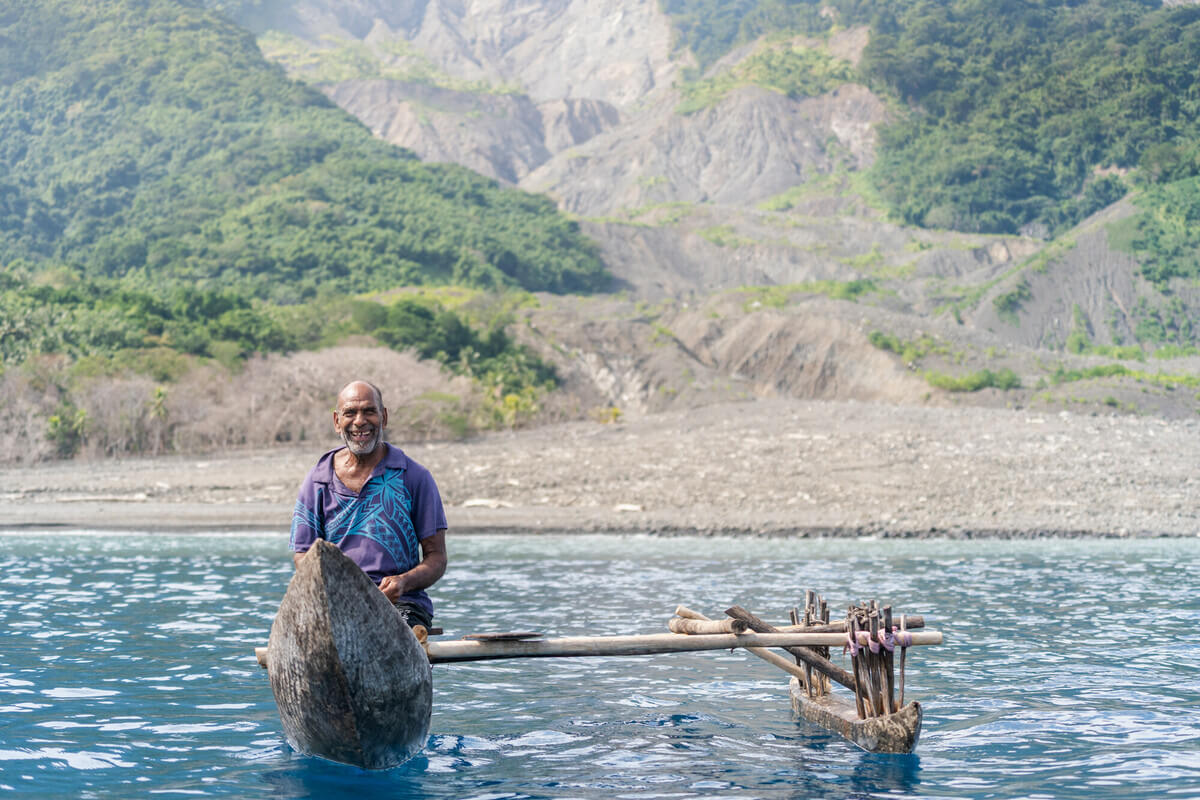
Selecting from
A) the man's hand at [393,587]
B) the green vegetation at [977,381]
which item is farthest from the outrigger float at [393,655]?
the green vegetation at [977,381]

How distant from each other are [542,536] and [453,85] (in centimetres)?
15423

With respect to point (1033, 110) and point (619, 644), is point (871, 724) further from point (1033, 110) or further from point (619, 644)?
point (1033, 110)

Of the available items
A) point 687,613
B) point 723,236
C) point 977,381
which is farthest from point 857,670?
point 723,236

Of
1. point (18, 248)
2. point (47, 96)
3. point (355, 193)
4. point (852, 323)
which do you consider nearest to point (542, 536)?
point (852, 323)

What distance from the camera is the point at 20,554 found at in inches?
904

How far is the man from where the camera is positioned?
7371 mm

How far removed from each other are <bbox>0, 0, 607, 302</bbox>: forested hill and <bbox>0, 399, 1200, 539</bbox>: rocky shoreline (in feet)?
135

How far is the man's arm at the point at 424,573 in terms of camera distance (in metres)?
7.36

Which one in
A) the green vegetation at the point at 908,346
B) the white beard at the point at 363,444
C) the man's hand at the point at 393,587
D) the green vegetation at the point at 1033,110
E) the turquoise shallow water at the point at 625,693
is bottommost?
the turquoise shallow water at the point at 625,693

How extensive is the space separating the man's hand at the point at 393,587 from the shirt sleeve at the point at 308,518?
47cm

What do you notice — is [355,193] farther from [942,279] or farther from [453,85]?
[453,85]

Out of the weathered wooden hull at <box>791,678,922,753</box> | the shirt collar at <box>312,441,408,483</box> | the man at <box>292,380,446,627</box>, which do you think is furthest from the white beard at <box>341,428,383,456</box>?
the weathered wooden hull at <box>791,678,922,753</box>

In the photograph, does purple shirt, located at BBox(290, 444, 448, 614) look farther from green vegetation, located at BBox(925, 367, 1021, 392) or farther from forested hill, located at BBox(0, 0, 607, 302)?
forested hill, located at BBox(0, 0, 607, 302)

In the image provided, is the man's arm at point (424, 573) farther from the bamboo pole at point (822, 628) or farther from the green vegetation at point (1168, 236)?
the green vegetation at point (1168, 236)
